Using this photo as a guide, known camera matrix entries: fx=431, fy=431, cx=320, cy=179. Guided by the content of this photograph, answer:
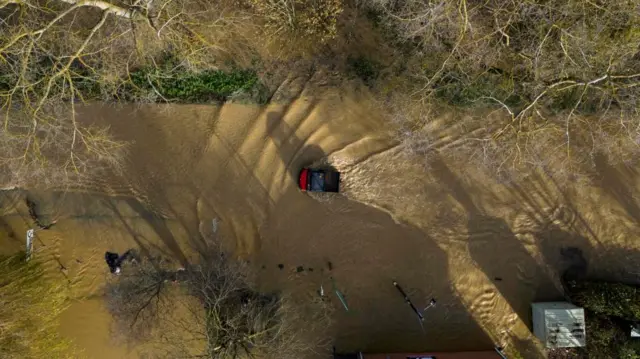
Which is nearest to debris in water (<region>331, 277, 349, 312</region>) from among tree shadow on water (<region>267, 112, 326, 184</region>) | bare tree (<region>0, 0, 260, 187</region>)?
tree shadow on water (<region>267, 112, 326, 184</region>)

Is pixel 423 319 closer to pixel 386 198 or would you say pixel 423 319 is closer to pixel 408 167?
pixel 386 198

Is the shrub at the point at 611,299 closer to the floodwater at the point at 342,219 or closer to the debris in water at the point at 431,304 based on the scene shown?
the floodwater at the point at 342,219

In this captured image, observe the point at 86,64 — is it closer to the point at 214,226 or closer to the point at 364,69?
the point at 214,226

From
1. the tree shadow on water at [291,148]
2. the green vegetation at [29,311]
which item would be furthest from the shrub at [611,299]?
the green vegetation at [29,311]

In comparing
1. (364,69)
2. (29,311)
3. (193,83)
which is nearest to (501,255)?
(364,69)

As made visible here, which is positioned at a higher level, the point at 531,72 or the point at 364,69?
the point at 364,69

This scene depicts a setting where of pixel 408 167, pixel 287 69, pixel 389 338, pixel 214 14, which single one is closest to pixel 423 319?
pixel 389 338
